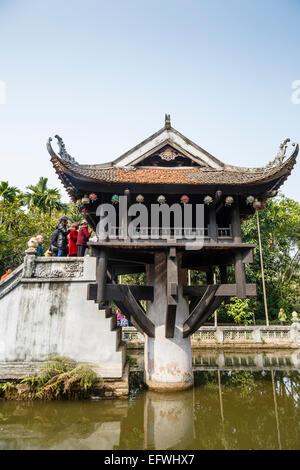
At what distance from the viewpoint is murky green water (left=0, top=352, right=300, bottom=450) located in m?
4.55

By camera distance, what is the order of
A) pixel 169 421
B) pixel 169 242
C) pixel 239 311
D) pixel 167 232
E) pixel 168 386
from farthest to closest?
pixel 239 311 → pixel 167 232 → pixel 168 386 → pixel 169 242 → pixel 169 421

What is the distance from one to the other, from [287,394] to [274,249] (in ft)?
63.0

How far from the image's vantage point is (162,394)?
275 inches

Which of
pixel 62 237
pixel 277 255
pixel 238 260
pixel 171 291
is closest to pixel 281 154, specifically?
pixel 238 260

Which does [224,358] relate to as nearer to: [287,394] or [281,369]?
[281,369]

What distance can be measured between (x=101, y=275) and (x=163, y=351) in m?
2.58

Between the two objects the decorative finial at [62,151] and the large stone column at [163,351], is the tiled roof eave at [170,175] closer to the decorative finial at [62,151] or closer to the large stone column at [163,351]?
the decorative finial at [62,151]

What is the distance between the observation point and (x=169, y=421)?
545 centimetres

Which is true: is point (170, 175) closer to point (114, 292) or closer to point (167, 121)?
point (167, 121)

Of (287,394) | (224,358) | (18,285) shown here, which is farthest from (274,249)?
(18,285)

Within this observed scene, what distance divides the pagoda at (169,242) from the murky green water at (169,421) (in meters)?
0.99

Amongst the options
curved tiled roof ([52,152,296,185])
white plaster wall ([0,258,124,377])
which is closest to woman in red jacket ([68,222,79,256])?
white plaster wall ([0,258,124,377])

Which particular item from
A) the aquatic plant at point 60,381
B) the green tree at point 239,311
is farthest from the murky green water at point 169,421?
the green tree at point 239,311

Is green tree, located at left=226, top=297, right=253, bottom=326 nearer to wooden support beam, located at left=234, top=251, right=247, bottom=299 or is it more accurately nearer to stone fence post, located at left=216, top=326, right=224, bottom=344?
stone fence post, located at left=216, top=326, right=224, bottom=344
